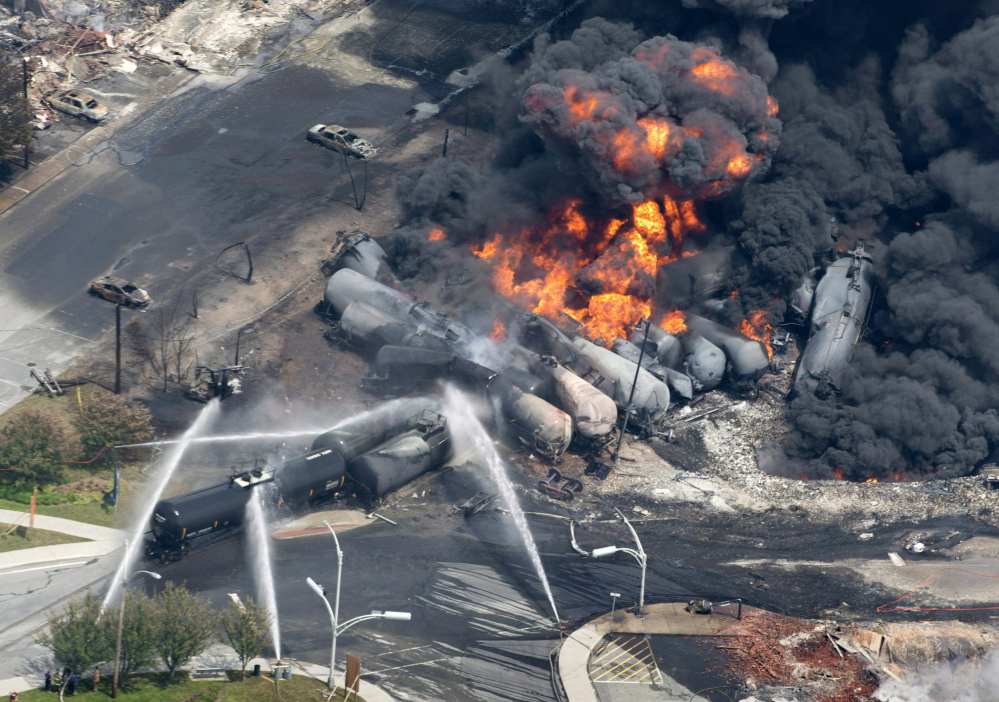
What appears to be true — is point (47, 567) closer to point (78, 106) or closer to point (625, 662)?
point (625, 662)

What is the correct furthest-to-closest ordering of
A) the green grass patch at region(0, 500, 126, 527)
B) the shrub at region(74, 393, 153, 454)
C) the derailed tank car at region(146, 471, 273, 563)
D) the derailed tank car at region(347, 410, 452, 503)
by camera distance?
the shrub at region(74, 393, 153, 454) < the derailed tank car at region(347, 410, 452, 503) < the green grass patch at region(0, 500, 126, 527) < the derailed tank car at region(146, 471, 273, 563)

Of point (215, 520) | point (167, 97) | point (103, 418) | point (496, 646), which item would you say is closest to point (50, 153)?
point (167, 97)

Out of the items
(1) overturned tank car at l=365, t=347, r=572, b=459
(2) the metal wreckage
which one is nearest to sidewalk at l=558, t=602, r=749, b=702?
(2) the metal wreckage

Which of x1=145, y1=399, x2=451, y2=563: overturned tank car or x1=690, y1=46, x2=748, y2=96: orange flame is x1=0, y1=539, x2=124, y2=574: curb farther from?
x1=690, y1=46, x2=748, y2=96: orange flame

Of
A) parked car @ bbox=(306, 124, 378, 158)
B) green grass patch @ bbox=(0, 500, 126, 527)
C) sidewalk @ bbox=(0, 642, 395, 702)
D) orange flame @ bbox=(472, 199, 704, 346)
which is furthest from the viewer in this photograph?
parked car @ bbox=(306, 124, 378, 158)

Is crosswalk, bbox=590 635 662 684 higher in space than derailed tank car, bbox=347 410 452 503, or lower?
lower

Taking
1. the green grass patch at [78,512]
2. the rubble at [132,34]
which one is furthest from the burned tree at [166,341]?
the rubble at [132,34]

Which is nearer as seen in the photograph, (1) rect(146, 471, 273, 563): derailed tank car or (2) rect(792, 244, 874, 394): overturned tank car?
(1) rect(146, 471, 273, 563): derailed tank car
